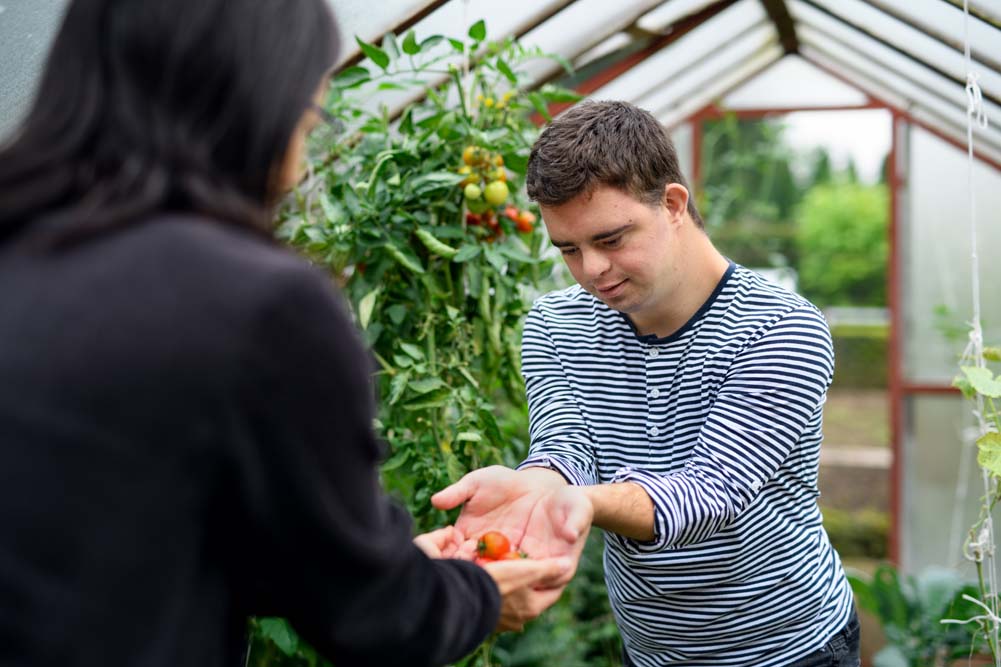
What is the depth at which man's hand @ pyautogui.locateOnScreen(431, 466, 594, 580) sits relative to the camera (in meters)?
1.29

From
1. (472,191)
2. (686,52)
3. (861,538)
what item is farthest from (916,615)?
(861,538)

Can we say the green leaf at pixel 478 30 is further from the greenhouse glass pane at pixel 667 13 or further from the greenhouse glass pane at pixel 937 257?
the greenhouse glass pane at pixel 937 257

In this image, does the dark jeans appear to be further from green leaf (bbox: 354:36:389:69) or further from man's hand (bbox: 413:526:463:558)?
green leaf (bbox: 354:36:389:69)

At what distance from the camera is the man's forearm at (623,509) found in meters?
1.25

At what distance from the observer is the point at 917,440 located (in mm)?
4500

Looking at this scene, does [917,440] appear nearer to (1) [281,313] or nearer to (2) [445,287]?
(2) [445,287]

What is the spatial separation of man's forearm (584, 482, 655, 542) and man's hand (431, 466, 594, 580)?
0.03 m

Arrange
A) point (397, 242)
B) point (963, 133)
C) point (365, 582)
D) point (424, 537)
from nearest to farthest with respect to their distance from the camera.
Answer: point (365, 582), point (424, 537), point (397, 242), point (963, 133)

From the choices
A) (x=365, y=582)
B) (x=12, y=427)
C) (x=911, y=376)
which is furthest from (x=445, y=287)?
(x=911, y=376)

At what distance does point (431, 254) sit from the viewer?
2.01m

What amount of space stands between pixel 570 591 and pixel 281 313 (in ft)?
7.78

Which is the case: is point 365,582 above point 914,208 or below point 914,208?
above

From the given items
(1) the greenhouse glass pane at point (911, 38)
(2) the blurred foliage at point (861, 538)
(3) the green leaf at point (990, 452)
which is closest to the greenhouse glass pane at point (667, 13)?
(1) the greenhouse glass pane at point (911, 38)

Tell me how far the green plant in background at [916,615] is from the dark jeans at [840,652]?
171cm
